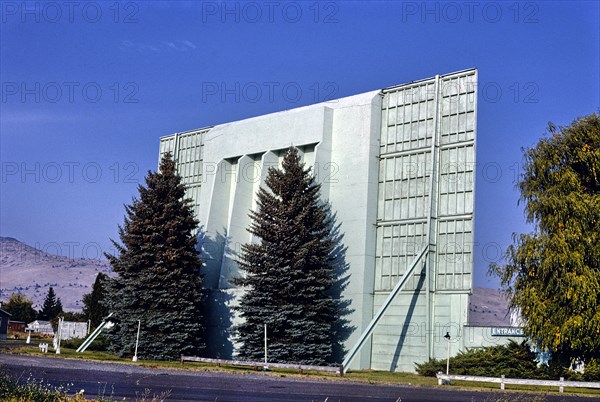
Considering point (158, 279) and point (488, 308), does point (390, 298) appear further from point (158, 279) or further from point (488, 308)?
point (488, 308)

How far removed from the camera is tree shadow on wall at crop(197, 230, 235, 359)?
48.6 m

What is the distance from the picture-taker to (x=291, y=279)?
42625 mm

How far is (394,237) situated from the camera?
141 ft

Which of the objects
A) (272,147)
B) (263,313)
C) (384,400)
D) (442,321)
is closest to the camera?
(384,400)

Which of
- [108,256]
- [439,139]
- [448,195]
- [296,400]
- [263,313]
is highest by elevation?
[439,139]

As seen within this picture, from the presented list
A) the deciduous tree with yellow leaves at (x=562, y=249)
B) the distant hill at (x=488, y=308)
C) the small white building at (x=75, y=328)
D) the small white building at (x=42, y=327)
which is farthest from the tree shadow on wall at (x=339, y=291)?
the small white building at (x=42, y=327)

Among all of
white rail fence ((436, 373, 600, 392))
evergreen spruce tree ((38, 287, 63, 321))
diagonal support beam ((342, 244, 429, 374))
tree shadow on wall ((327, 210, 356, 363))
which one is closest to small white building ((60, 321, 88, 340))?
evergreen spruce tree ((38, 287, 63, 321))

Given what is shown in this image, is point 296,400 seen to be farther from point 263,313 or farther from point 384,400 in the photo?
point 263,313

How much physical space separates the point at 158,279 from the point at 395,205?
568 inches

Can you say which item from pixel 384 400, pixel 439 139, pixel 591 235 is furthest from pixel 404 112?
pixel 384 400

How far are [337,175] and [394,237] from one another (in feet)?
17.4

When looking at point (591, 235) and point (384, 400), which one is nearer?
point (384, 400)

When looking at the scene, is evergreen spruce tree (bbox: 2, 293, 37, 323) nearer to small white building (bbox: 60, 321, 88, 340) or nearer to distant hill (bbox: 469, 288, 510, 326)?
small white building (bbox: 60, 321, 88, 340)

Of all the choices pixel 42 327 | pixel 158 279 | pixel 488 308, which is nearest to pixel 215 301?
pixel 158 279
